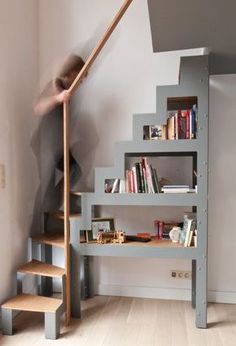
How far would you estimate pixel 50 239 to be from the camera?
272 centimetres

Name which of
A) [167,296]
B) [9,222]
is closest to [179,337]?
[167,296]

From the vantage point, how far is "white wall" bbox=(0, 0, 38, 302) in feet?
8.14

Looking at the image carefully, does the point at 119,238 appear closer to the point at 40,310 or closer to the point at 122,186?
the point at 122,186

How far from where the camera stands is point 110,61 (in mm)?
2977

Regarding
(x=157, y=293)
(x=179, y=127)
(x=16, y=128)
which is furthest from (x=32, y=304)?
(x=179, y=127)

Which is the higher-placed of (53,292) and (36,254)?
(36,254)

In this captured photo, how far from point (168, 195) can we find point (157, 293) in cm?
115

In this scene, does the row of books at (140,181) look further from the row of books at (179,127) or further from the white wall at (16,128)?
the white wall at (16,128)

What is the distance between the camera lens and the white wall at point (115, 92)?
2.92 meters

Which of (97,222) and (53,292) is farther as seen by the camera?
(53,292)

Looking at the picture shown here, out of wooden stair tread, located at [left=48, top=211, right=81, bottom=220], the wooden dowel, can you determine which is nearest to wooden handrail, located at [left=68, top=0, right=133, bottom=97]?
the wooden dowel

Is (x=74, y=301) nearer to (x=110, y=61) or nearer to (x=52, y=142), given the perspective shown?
(x=52, y=142)

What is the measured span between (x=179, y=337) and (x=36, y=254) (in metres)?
1.50

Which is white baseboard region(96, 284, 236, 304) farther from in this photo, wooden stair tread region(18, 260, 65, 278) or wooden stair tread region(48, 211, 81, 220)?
wooden stair tread region(48, 211, 81, 220)
